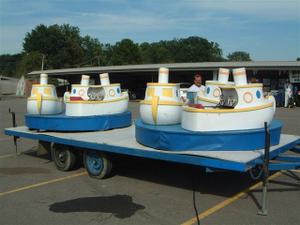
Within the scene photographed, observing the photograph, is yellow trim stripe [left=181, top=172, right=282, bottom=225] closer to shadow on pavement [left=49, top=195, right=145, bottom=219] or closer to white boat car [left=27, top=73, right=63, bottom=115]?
shadow on pavement [left=49, top=195, right=145, bottom=219]

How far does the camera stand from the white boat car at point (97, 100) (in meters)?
9.38

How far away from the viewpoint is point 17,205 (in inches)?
263

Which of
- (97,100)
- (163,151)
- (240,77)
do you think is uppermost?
(240,77)

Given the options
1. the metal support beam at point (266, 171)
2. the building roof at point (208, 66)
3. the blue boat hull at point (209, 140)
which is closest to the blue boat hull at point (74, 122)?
the blue boat hull at point (209, 140)

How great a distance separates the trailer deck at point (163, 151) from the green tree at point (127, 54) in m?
77.5

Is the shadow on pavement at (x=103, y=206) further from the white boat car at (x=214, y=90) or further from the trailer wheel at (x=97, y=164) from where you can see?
the white boat car at (x=214, y=90)

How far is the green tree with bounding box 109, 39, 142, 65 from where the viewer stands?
8681 centimetres

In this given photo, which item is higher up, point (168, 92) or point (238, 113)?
point (168, 92)

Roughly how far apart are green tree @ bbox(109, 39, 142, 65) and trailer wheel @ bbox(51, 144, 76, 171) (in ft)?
254

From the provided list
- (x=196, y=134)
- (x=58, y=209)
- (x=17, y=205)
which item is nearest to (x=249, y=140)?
(x=196, y=134)

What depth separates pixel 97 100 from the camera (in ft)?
33.2

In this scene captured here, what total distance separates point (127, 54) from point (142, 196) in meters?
81.6

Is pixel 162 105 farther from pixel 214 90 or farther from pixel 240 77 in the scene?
pixel 240 77

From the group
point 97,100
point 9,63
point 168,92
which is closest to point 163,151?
point 168,92
